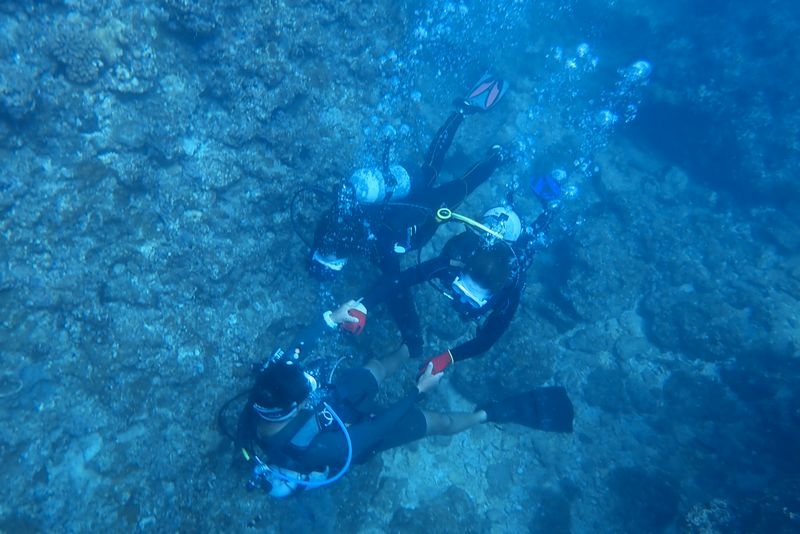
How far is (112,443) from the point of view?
3959 millimetres

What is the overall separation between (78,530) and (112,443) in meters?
0.70

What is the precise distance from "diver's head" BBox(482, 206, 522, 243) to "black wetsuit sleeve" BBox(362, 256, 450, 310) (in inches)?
30.9

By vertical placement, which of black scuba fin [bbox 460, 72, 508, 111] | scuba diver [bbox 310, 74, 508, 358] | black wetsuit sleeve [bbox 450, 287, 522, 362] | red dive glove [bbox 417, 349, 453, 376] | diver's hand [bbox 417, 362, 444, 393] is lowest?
diver's hand [bbox 417, 362, 444, 393]

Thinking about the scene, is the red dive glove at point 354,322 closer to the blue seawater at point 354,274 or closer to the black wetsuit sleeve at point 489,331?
the blue seawater at point 354,274

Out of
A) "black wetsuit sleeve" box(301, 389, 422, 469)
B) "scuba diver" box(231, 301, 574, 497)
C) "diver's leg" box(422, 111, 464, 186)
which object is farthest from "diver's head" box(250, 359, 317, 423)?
"diver's leg" box(422, 111, 464, 186)

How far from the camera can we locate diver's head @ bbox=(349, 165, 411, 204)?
197 inches

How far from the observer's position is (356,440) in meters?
4.05

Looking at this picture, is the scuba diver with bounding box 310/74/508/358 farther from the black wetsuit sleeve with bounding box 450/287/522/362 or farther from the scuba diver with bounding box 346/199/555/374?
the black wetsuit sleeve with bounding box 450/287/522/362

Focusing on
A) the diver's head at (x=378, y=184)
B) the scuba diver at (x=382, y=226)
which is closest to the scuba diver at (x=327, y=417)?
the scuba diver at (x=382, y=226)

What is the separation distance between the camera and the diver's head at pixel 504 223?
16.8 ft

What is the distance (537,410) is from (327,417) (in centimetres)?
308

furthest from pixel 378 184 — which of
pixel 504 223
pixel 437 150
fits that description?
pixel 437 150

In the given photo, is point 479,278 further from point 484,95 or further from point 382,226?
point 484,95

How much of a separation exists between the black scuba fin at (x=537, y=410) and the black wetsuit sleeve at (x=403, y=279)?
6.53 ft
